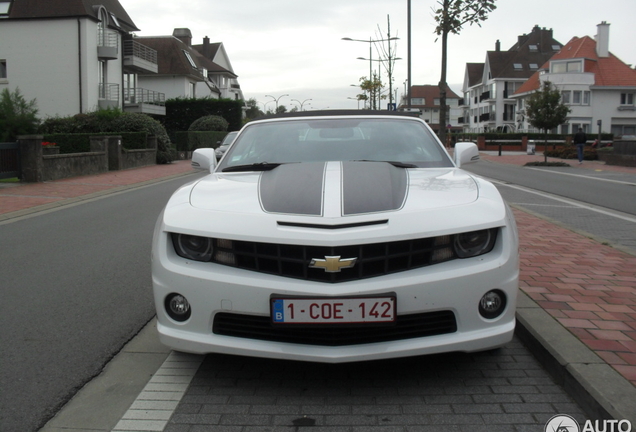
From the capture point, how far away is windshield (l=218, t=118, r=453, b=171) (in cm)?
466

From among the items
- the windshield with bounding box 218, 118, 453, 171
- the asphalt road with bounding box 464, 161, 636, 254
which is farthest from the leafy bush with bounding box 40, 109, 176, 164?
the windshield with bounding box 218, 118, 453, 171

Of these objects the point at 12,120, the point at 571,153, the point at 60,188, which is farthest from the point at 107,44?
the point at 571,153

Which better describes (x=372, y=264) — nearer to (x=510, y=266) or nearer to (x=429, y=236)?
(x=429, y=236)

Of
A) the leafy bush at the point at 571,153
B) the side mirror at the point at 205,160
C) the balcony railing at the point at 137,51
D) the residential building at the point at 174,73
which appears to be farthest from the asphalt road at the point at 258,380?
the residential building at the point at 174,73

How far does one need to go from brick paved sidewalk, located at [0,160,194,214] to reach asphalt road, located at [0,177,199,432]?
3308 mm

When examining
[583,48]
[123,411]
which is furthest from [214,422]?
[583,48]

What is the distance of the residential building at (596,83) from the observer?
63469mm

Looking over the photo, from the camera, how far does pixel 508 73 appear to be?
84188 millimetres

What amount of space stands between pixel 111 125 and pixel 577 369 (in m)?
28.4

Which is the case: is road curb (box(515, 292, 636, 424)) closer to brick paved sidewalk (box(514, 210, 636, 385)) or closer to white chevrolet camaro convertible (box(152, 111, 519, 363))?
brick paved sidewalk (box(514, 210, 636, 385))

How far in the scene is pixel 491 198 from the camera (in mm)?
3596

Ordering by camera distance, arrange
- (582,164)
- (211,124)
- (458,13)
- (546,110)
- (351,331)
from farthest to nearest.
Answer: (211,124), (546,110), (582,164), (458,13), (351,331)

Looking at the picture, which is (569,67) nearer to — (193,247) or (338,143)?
(338,143)

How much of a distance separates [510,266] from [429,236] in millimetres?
494
